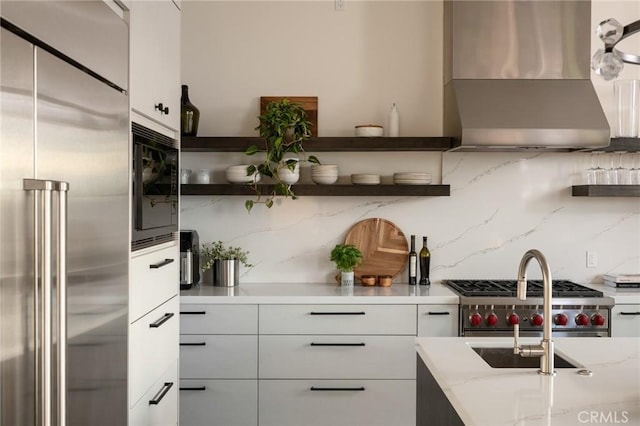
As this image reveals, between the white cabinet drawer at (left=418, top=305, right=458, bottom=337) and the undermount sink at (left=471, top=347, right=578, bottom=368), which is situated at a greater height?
the undermount sink at (left=471, top=347, right=578, bottom=368)

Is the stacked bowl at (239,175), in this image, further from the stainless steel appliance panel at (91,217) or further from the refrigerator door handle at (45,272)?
the refrigerator door handle at (45,272)

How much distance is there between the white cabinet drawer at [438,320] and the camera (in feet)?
12.2

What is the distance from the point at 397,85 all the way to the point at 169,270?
2027 millimetres

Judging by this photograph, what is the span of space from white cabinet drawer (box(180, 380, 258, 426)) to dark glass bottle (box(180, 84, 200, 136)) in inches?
60.1

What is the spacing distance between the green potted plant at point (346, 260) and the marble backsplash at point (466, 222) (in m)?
0.25

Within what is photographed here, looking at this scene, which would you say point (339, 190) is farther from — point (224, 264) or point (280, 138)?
point (224, 264)

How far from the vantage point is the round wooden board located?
4.28 m

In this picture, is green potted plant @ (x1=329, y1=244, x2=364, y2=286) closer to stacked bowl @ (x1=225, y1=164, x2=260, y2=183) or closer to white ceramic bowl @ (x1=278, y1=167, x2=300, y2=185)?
white ceramic bowl @ (x1=278, y1=167, x2=300, y2=185)

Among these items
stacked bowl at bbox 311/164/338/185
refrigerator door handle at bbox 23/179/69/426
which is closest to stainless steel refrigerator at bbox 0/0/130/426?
refrigerator door handle at bbox 23/179/69/426

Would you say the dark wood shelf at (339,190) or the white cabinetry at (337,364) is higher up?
the dark wood shelf at (339,190)

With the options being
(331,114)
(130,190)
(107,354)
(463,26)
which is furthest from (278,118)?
(107,354)

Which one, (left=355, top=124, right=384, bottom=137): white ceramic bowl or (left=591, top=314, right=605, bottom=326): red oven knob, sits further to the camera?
(left=355, top=124, right=384, bottom=137): white ceramic bowl

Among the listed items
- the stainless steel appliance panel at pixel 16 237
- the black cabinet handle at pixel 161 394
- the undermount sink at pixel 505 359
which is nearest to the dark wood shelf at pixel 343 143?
the black cabinet handle at pixel 161 394

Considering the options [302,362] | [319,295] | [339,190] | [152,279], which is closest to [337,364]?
[302,362]
